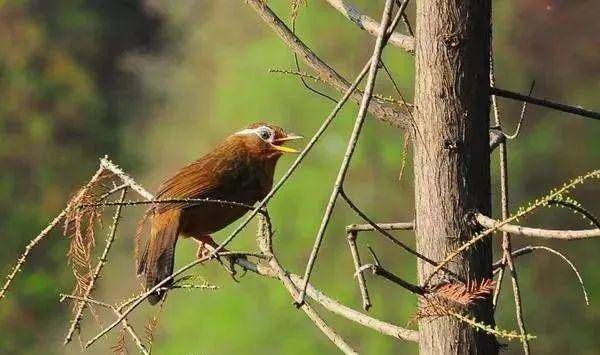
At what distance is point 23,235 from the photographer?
2227 mm

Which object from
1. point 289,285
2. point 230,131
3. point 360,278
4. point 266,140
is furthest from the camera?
point 230,131

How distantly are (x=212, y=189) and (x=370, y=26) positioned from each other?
755 mm

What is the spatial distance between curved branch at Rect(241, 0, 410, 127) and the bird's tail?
0.63m

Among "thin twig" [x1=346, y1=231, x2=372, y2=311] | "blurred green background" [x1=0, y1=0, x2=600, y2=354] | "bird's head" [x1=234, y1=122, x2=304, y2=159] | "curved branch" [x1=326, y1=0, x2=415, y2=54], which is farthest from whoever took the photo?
"blurred green background" [x1=0, y1=0, x2=600, y2=354]

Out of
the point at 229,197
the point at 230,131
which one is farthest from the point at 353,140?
the point at 230,131

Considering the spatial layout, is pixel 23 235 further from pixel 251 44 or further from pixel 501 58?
pixel 501 58

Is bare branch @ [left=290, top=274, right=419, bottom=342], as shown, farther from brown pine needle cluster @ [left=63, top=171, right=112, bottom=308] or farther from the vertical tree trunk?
brown pine needle cluster @ [left=63, top=171, right=112, bottom=308]

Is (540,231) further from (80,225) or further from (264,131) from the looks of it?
(264,131)

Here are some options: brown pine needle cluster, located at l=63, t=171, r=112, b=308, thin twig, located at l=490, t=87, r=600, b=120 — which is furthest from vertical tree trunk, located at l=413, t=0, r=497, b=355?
brown pine needle cluster, located at l=63, t=171, r=112, b=308

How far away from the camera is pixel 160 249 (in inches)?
61.4

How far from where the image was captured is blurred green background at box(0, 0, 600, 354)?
6.96 ft

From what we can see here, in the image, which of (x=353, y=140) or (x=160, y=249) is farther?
(x=160, y=249)

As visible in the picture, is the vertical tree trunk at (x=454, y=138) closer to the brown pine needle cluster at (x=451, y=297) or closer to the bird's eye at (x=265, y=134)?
the brown pine needle cluster at (x=451, y=297)

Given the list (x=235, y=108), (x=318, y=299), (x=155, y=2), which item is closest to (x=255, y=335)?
(x=235, y=108)
